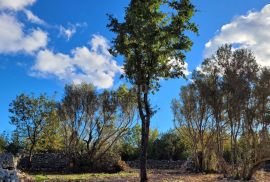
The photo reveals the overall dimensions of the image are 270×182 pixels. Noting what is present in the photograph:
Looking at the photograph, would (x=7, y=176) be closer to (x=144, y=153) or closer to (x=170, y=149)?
(x=144, y=153)

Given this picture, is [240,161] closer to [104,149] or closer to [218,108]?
[218,108]

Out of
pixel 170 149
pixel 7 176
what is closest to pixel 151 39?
pixel 7 176

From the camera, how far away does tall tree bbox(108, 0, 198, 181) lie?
2112 cm

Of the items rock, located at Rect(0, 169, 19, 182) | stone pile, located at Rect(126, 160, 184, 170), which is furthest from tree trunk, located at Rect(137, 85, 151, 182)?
stone pile, located at Rect(126, 160, 184, 170)

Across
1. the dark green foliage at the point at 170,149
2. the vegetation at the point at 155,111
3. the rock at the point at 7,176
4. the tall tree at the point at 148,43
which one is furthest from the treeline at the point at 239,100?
the dark green foliage at the point at 170,149

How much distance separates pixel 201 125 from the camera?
36438 millimetres

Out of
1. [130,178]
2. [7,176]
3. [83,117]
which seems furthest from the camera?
[83,117]

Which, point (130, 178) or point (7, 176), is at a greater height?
point (7, 176)

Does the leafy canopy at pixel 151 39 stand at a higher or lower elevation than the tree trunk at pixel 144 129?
higher

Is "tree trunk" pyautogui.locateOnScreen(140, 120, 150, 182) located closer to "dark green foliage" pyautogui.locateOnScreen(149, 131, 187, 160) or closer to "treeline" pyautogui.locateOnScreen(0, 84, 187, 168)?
"treeline" pyautogui.locateOnScreen(0, 84, 187, 168)

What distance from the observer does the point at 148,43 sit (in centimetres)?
2073

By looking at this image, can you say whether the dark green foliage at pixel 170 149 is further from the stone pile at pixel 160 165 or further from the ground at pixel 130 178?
the ground at pixel 130 178

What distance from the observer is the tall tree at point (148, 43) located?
832 inches

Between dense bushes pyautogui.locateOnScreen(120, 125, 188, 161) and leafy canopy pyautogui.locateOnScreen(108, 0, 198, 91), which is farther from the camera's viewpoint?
dense bushes pyautogui.locateOnScreen(120, 125, 188, 161)
